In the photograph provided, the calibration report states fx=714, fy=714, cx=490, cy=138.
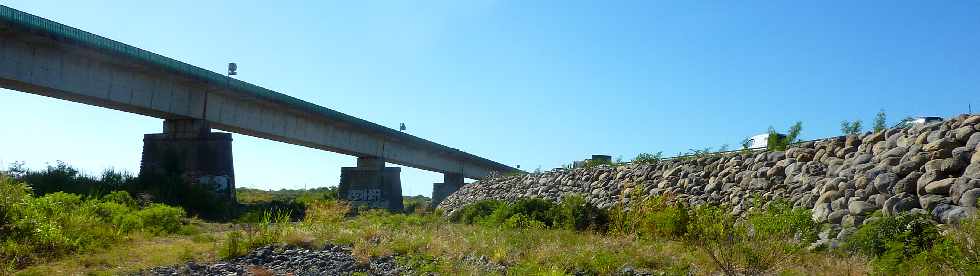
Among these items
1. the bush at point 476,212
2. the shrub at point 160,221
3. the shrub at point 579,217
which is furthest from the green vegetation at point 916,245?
the shrub at point 160,221

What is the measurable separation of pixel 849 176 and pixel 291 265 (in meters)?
11.5

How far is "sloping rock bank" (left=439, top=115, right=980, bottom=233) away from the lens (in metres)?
13.1

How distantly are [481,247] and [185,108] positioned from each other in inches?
913

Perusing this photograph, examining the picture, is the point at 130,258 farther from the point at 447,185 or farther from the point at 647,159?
the point at 447,185

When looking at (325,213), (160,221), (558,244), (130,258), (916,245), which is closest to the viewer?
(916,245)

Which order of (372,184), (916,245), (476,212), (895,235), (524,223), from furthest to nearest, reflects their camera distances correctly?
(372,184)
(476,212)
(524,223)
(895,235)
(916,245)

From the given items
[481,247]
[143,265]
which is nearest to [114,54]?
[143,265]

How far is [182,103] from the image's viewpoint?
31.6 m

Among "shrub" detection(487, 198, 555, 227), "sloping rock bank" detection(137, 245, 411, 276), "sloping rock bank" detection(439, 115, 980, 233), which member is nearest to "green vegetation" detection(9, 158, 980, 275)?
"sloping rock bank" detection(137, 245, 411, 276)

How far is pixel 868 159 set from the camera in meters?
15.6

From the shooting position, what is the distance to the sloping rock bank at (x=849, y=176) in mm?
13064

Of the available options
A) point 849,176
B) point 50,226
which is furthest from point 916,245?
point 50,226

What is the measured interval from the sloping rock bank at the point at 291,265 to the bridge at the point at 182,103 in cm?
1631

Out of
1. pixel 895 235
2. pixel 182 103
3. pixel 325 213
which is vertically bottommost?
pixel 895 235
